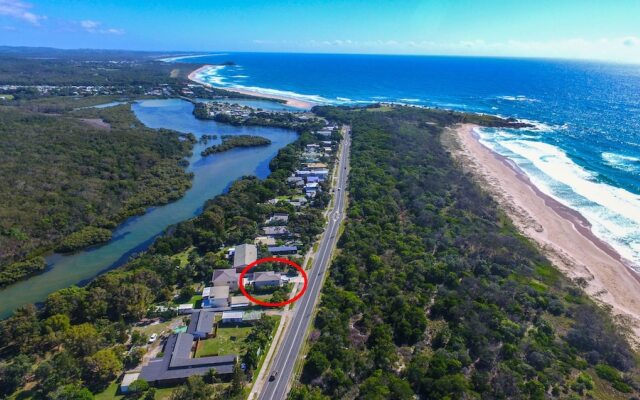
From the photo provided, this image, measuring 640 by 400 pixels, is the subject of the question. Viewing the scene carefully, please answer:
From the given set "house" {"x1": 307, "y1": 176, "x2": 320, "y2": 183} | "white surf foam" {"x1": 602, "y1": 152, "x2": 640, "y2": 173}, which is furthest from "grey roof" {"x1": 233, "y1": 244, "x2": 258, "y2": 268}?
"white surf foam" {"x1": 602, "y1": 152, "x2": 640, "y2": 173}

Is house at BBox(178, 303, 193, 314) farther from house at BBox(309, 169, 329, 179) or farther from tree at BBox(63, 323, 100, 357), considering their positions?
house at BBox(309, 169, 329, 179)

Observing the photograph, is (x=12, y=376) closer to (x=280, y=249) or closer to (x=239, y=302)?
(x=239, y=302)

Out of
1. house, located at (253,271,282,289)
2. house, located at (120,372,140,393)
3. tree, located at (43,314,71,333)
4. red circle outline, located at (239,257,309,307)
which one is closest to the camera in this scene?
house, located at (120,372,140,393)

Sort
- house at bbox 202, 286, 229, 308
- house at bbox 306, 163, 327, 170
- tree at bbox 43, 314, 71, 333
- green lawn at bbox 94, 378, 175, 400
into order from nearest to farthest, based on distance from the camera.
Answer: green lawn at bbox 94, 378, 175, 400 → tree at bbox 43, 314, 71, 333 → house at bbox 202, 286, 229, 308 → house at bbox 306, 163, 327, 170

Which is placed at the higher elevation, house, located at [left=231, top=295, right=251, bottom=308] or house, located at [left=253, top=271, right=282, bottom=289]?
house, located at [left=253, top=271, right=282, bottom=289]

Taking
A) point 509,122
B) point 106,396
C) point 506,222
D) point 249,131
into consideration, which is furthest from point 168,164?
point 509,122

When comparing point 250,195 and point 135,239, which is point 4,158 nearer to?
point 135,239

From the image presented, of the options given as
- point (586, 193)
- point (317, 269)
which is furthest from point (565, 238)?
point (317, 269)
